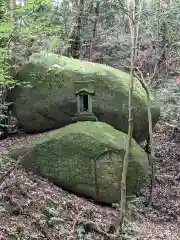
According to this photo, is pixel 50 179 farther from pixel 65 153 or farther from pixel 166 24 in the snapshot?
pixel 166 24

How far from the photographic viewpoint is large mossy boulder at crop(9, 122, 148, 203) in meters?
8.01

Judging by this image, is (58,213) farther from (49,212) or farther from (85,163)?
(85,163)

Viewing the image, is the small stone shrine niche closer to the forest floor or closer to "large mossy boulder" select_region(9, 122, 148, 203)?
"large mossy boulder" select_region(9, 122, 148, 203)

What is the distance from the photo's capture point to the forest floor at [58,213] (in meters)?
5.56

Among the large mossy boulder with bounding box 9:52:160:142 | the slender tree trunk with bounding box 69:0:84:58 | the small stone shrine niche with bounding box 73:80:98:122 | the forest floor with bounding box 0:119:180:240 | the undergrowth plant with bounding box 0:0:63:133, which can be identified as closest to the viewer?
the forest floor with bounding box 0:119:180:240

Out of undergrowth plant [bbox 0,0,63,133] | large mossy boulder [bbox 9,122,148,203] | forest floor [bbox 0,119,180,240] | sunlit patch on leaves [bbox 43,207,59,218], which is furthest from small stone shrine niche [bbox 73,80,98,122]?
sunlit patch on leaves [bbox 43,207,59,218]

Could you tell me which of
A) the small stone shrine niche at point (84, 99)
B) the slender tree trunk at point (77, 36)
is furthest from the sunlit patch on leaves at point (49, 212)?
the slender tree trunk at point (77, 36)

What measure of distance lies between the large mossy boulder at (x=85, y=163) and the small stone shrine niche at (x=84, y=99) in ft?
4.41

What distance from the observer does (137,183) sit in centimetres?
833

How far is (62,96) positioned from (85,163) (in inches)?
100

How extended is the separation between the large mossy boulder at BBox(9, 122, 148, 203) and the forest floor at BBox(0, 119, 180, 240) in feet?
0.85

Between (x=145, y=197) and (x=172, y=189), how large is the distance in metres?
1.36

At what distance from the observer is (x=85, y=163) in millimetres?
8047

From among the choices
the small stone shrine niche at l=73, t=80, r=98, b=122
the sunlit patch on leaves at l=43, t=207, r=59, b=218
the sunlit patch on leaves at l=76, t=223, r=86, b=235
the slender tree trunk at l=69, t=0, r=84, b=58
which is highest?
the slender tree trunk at l=69, t=0, r=84, b=58
